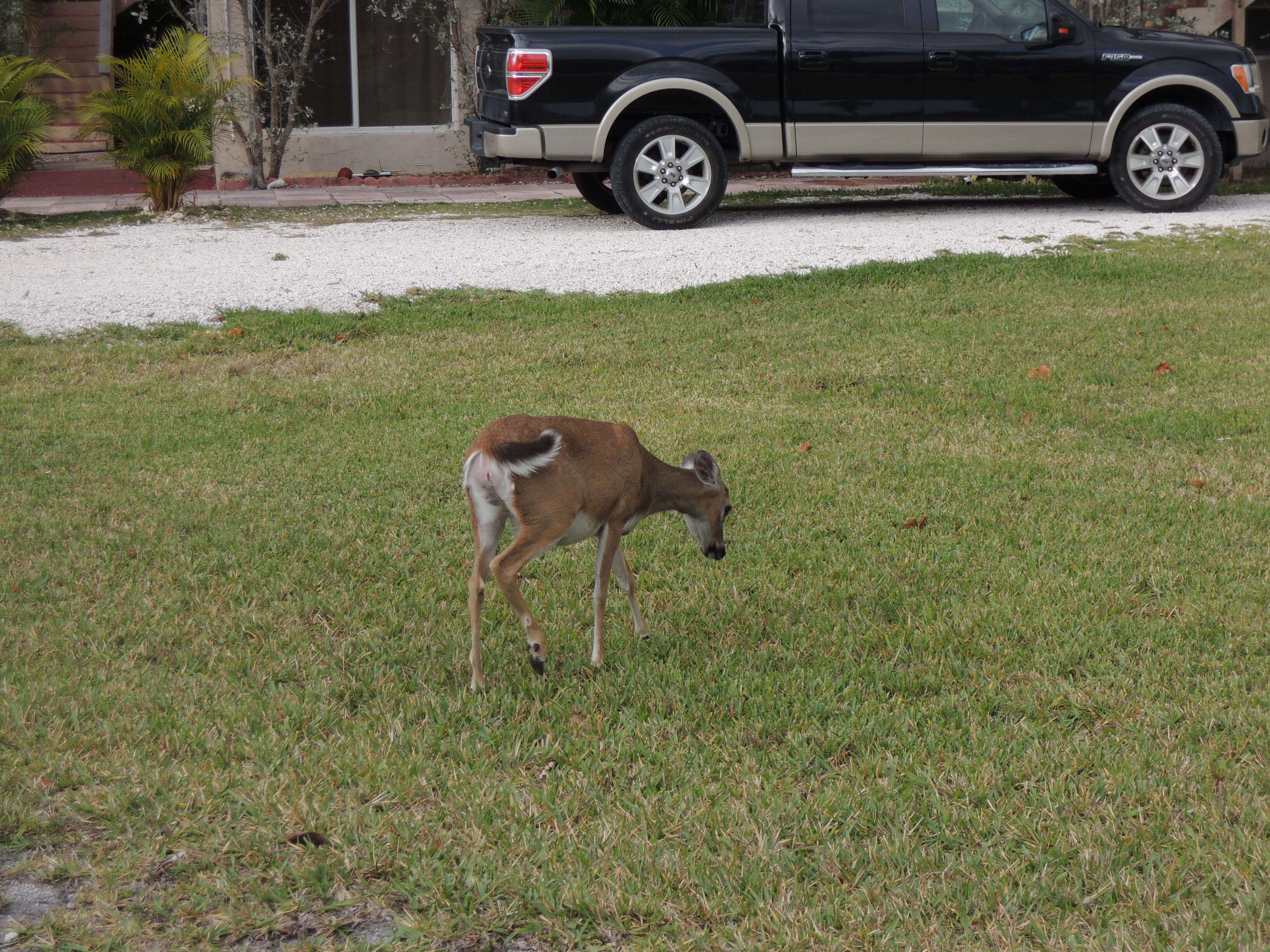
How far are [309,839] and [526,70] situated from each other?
897cm

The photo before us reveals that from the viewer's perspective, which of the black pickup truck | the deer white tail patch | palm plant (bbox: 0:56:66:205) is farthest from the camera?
palm plant (bbox: 0:56:66:205)

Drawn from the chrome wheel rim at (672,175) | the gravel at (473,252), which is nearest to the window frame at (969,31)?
the gravel at (473,252)

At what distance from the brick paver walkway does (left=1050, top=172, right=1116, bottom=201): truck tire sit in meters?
2.63

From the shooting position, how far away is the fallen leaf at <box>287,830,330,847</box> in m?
2.93

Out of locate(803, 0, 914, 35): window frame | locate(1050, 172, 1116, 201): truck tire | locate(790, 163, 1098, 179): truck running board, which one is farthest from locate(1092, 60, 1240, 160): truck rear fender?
locate(803, 0, 914, 35): window frame

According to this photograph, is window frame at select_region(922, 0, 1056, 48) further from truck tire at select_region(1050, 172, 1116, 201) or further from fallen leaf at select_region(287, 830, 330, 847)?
fallen leaf at select_region(287, 830, 330, 847)

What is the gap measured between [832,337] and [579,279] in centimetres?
237

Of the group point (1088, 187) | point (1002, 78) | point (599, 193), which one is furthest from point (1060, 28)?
point (599, 193)

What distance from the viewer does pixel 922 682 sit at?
12.3 feet

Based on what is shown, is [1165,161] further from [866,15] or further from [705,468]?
[705,468]

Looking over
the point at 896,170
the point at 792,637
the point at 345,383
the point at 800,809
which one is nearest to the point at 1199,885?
the point at 800,809

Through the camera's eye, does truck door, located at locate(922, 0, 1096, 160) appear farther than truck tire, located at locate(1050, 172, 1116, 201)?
No

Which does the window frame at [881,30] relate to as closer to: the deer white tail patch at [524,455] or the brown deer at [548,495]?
the brown deer at [548,495]

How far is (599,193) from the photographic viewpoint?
511 inches
